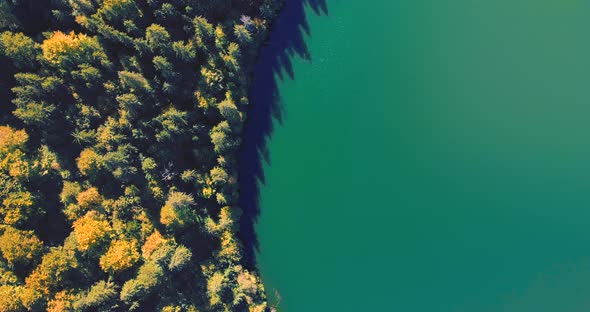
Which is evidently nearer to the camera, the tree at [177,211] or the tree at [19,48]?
the tree at [19,48]

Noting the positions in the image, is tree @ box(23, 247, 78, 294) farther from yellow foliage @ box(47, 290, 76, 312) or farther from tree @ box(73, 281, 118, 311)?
tree @ box(73, 281, 118, 311)

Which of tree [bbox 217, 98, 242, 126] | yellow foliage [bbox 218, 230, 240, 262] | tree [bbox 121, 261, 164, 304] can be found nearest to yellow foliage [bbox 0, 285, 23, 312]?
tree [bbox 121, 261, 164, 304]

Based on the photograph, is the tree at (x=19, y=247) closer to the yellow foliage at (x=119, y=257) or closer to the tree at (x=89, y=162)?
the yellow foliage at (x=119, y=257)

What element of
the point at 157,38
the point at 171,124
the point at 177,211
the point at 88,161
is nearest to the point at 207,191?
the point at 177,211

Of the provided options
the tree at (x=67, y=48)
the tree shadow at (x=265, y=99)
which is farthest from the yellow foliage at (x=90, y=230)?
the tree at (x=67, y=48)

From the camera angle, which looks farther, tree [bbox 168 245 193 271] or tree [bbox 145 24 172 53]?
tree [bbox 168 245 193 271]
